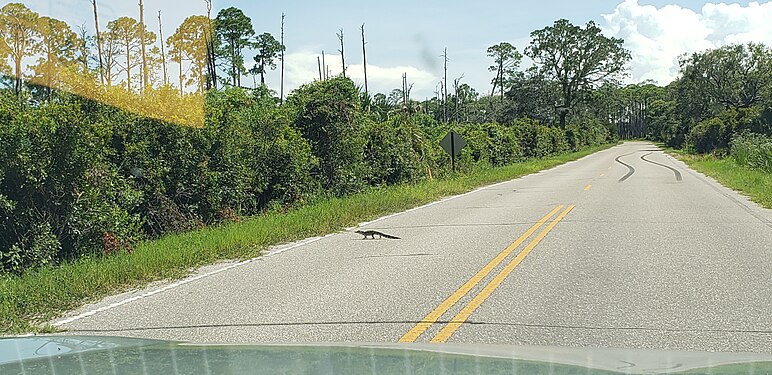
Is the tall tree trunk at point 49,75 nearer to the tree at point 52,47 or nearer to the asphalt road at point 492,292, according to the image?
the tree at point 52,47

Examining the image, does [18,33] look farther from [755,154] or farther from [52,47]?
[755,154]

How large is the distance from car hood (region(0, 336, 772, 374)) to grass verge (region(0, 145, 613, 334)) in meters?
3.01

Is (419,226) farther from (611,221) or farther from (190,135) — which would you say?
(190,135)

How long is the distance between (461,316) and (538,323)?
0.73 metres

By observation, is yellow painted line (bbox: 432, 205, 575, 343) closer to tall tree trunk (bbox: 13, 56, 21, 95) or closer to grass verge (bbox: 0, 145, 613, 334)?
grass verge (bbox: 0, 145, 613, 334)

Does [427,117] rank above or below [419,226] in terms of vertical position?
above

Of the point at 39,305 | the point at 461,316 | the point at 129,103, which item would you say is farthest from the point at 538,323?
the point at 129,103

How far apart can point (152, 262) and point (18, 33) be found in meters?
9.03

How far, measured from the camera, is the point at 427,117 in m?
39.8

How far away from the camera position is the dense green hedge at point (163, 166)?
1080 cm

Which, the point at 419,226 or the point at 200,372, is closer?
the point at 200,372

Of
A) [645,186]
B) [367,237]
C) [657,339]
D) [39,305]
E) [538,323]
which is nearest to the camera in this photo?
[657,339]

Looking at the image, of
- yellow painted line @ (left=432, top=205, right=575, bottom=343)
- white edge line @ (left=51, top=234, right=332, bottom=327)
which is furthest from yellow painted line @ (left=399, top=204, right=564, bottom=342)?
white edge line @ (left=51, top=234, right=332, bottom=327)

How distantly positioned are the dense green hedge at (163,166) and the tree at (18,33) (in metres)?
3.65
